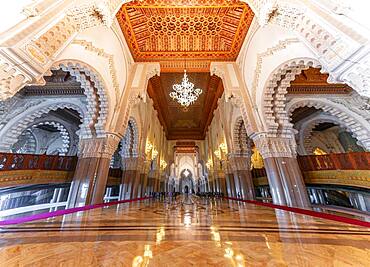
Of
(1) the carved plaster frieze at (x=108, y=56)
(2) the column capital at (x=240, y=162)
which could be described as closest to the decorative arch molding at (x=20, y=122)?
(1) the carved plaster frieze at (x=108, y=56)

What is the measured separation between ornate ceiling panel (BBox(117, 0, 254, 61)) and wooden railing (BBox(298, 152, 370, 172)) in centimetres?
527

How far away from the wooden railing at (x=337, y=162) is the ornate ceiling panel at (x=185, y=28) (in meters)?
5.27

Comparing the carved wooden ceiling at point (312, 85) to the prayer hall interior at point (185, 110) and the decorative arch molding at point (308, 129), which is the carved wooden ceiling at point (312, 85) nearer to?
the prayer hall interior at point (185, 110)

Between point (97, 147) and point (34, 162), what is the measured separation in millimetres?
2883

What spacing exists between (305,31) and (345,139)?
1264cm

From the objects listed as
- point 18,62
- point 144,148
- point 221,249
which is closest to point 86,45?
point 18,62

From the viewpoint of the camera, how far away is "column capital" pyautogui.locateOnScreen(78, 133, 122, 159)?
499 cm

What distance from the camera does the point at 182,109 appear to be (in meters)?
12.5

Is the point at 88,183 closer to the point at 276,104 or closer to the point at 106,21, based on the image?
the point at 106,21

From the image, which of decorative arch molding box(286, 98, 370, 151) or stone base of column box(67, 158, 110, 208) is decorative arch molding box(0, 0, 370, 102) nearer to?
stone base of column box(67, 158, 110, 208)

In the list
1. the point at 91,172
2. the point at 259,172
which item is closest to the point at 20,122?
the point at 91,172

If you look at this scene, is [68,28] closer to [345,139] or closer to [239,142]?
[239,142]

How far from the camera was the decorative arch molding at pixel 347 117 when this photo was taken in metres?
6.49

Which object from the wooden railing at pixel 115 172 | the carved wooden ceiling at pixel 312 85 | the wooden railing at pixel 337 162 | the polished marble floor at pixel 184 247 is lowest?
the polished marble floor at pixel 184 247
